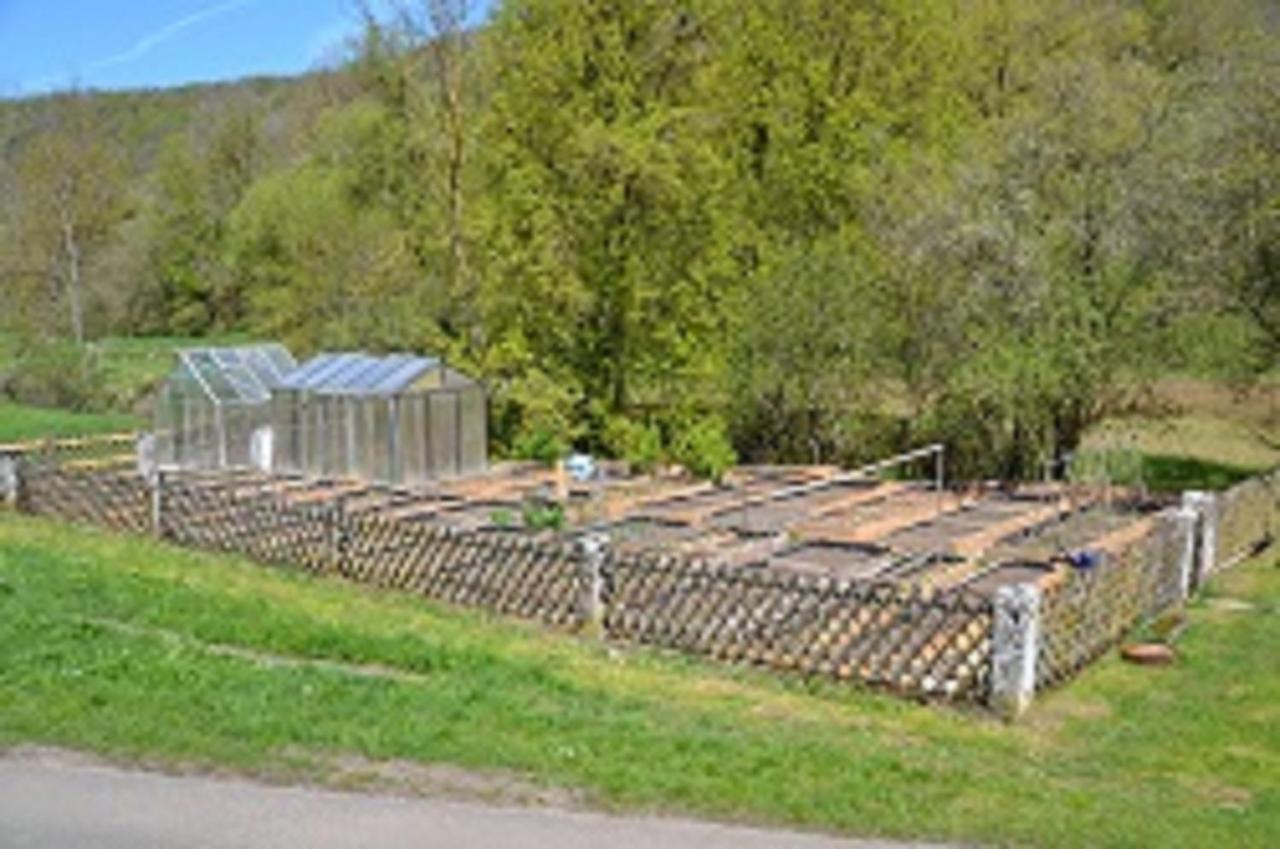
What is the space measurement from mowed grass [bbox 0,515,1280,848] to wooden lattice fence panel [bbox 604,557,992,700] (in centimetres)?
36

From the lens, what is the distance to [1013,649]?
1113 cm

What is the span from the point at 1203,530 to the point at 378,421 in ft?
41.6

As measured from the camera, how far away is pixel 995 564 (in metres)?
15.5

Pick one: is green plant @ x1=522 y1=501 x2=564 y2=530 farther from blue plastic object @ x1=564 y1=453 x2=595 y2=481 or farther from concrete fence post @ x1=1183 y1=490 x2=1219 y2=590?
concrete fence post @ x1=1183 y1=490 x2=1219 y2=590

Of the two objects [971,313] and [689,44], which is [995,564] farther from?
[689,44]

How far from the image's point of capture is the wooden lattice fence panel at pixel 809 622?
11430 mm

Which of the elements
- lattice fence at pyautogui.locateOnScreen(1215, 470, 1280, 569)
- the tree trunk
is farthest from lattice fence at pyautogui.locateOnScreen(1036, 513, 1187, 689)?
the tree trunk

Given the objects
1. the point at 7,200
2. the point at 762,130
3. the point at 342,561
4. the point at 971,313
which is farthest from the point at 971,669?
the point at 7,200

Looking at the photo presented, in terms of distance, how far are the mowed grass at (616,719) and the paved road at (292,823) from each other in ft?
0.94

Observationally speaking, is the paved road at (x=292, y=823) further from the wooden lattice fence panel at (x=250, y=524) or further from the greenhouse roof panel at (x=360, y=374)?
the greenhouse roof panel at (x=360, y=374)

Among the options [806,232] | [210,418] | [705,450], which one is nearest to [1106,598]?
[705,450]

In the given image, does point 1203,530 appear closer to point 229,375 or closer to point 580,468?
point 580,468

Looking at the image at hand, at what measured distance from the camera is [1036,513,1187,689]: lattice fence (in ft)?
39.2

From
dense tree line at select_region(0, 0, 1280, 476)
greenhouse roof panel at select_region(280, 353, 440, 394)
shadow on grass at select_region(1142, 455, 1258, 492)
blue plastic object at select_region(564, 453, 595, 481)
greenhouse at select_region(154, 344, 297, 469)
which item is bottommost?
shadow on grass at select_region(1142, 455, 1258, 492)
